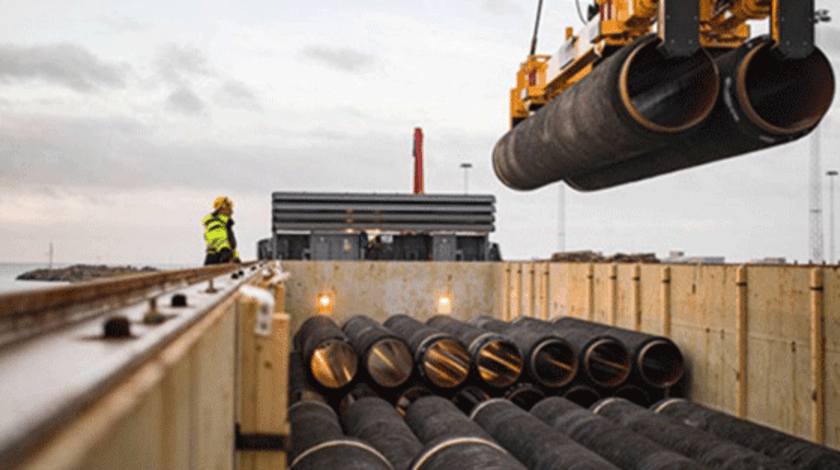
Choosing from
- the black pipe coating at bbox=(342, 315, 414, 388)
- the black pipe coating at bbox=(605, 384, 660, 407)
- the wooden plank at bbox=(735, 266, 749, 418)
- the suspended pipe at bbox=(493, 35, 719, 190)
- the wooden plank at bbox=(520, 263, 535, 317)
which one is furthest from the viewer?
the wooden plank at bbox=(520, 263, 535, 317)

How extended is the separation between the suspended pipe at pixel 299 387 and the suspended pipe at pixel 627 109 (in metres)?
5.05

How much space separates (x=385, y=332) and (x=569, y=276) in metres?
4.62

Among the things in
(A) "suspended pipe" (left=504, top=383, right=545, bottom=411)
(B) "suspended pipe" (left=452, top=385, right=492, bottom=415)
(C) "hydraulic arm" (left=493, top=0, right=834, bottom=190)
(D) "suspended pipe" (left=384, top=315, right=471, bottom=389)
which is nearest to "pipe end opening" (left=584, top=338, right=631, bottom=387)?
(A) "suspended pipe" (left=504, top=383, right=545, bottom=411)

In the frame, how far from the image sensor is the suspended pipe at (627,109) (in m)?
7.88

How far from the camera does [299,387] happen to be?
479 inches

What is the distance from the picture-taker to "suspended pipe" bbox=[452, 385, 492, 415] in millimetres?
12984

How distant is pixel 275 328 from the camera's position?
382cm

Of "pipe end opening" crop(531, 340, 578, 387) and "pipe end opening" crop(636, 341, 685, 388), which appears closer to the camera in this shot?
"pipe end opening" crop(636, 341, 685, 388)

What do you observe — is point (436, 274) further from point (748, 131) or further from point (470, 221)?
point (748, 131)

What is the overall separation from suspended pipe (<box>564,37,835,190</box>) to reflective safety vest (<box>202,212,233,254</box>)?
838 cm

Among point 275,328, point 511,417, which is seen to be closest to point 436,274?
point 511,417

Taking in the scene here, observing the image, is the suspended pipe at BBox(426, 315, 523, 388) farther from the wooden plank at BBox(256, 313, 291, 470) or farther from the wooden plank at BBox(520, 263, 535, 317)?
the wooden plank at BBox(256, 313, 291, 470)

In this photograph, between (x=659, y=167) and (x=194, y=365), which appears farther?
(x=659, y=167)

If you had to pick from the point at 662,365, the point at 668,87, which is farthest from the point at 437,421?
the point at 668,87
